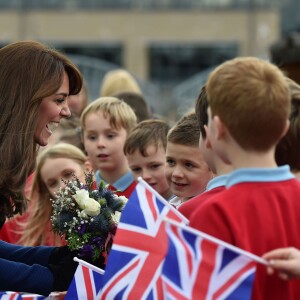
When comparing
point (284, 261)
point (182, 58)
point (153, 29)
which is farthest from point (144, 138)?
point (153, 29)

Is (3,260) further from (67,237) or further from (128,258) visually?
(128,258)

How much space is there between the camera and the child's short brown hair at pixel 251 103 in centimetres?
423

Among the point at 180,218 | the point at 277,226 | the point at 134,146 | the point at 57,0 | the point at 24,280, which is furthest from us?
the point at 57,0

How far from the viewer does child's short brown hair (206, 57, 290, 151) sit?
4.23m

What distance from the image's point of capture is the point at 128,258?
4.59m

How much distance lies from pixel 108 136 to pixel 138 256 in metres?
3.91

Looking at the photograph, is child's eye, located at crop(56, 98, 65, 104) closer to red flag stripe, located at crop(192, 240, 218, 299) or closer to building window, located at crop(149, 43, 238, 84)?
red flag stripe, located at crop(192, 240, 218, 299)

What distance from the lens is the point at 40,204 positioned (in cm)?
822

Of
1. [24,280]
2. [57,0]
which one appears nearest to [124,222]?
[24,280]

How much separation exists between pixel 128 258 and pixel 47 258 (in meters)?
1.28

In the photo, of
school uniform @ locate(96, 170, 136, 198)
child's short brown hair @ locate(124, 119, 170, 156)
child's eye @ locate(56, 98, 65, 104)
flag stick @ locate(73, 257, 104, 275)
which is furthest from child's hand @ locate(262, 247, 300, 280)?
school uniform @ locate(96, 170, 136, 198)

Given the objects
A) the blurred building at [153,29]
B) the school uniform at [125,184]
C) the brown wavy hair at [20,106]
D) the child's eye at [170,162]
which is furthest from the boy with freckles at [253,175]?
the blurred building at [153,29]

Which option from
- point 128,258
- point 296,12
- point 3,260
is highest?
point 128,258

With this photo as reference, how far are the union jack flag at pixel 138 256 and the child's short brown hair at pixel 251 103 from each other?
49 cm
